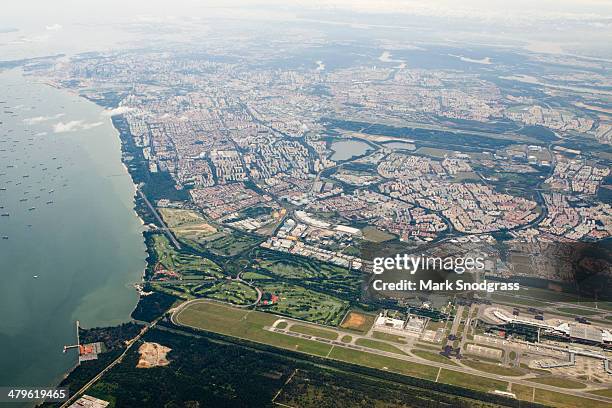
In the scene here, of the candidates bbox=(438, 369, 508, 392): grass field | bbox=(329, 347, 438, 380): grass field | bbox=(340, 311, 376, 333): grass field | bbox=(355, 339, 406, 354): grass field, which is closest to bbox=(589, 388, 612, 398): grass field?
bbox=(438, 369, 508, 392): grass field

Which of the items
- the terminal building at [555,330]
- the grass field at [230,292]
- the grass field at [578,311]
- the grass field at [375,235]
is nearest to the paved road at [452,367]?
the grass field at [230,292]

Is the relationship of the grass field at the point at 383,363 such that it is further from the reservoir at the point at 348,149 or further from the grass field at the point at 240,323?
the reservoir at the point at 348,149

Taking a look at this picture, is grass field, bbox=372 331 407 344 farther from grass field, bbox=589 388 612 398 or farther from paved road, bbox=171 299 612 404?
grass field, bbox=589 388 612 398

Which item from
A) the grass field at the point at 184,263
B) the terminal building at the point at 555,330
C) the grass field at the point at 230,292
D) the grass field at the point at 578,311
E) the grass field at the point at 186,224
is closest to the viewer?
the terminal building at the point at 555,330

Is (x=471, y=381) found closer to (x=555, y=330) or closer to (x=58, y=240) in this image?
(x=555, y=330)

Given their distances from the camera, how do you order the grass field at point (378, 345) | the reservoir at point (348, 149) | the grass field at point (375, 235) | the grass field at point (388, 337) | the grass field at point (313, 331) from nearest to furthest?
1. the grass field at point (378, 345)
2. the grass field at point (388, 337)
3. the grass field at point (313, 331)
4. the grass field at point (375, 235)
5. the reservoir at point (348, 149)

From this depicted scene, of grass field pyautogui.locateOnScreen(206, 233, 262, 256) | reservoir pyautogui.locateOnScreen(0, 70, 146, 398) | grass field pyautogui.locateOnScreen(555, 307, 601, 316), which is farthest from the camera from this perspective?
grass field pyautogui.locateOnScreen(206, 233, 262, 256)

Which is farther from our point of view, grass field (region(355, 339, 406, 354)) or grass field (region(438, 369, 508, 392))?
grass field (region(355, 339, 406, 354))
